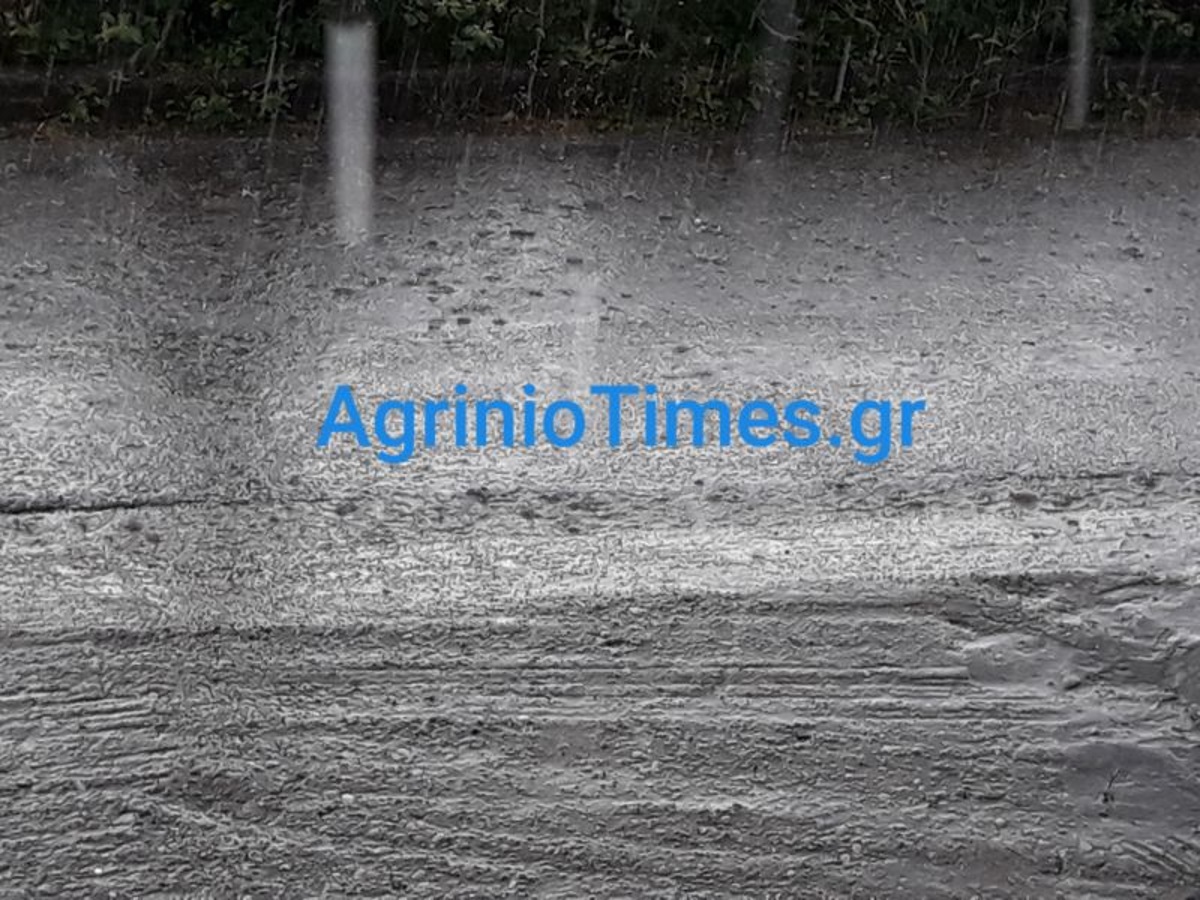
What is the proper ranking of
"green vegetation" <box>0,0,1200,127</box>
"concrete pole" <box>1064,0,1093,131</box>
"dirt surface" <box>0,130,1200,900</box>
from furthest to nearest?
"concrete pole" <box>1064,0,1093,131</box>
"green vegetation" <box>0,0,1200,127</box>
"dirt surface" <box>0,130,1200,900</box>

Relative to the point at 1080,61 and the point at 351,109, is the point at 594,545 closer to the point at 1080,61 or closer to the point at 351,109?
the point at 351,109

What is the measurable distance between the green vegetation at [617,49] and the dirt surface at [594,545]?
21.5 inches

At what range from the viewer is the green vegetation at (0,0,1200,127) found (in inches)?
257

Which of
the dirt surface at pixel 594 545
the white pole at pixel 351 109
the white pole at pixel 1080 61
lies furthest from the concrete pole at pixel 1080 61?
Answer: the white pole at pixel 351 109

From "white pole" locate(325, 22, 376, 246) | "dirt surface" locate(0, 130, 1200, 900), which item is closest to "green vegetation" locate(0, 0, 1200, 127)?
"white pole" locate(325, 22, 376, 246)

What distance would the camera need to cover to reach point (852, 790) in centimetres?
326

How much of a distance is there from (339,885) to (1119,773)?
66.1 inches

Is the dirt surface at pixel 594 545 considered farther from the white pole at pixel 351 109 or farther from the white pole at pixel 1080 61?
the white pole at pixel 1080 61

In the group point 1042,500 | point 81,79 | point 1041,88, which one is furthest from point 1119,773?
point 81,79

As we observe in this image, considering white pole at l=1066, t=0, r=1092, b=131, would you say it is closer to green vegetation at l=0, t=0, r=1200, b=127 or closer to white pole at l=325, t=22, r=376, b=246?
green vegetation at l=0, t=0, r=1200, b=127

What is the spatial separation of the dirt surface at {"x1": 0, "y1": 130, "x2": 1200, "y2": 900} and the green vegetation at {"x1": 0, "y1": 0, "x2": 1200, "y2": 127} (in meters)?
0.55

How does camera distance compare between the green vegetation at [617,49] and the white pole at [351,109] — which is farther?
the green vegetation at [617,49]

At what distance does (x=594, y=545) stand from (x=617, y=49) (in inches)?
132

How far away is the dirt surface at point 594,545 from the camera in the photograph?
3162mm
